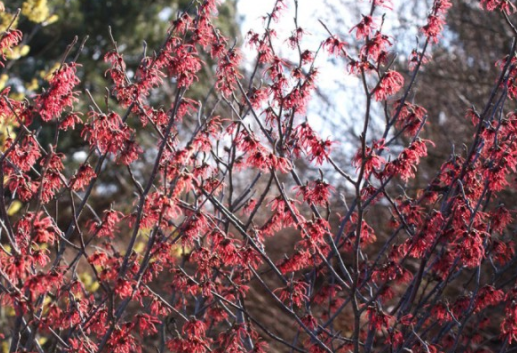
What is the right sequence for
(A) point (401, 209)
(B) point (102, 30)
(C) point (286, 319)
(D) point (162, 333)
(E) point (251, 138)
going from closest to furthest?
1. (E) point (251, 138)
2. (A) point (401, 209)
3. (D) point (162, 333)
4. (C) point (286, 319)
5. (B) point (102, 30)

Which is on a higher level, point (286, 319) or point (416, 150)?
point (286, 319)

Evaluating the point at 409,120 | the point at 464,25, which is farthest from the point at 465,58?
the point at 409,120

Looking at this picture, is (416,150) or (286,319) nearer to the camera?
(416,150)

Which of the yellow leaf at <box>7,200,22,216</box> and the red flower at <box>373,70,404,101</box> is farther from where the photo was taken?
the yellow leaf at <box>7,200,22,216</box>

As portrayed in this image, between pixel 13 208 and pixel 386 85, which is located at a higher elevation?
pixel 13 208

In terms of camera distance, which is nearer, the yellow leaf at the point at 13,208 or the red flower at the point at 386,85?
the red flower at the point at 386,85

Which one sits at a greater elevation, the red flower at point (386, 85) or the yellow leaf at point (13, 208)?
the yellow leaf at point (13, 208)

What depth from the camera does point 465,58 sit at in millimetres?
10922

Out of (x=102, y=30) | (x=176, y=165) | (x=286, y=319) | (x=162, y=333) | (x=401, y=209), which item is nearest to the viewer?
(x=176, y=165)

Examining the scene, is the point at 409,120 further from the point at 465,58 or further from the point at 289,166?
the point at 465,58

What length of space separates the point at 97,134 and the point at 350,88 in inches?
289

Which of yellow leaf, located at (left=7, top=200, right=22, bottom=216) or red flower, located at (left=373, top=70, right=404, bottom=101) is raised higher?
yellow leaf, located at (left=7, top=200, right=22, bottom=216)

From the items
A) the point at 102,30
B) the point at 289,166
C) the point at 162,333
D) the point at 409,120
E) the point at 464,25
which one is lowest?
the point at 162,333

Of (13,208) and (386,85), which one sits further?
(13,208)
